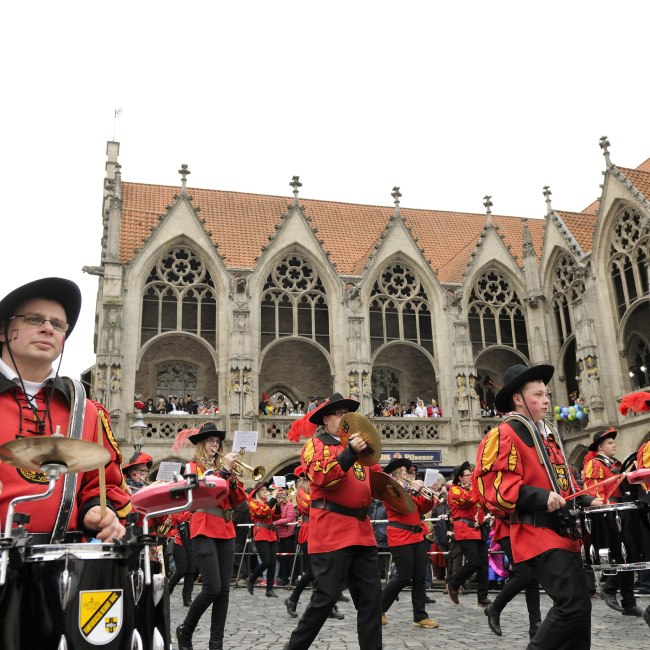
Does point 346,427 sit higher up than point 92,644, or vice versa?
point 346,427

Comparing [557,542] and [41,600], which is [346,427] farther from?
[41,600]

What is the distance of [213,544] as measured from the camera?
274 inches

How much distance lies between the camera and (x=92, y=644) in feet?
8.70

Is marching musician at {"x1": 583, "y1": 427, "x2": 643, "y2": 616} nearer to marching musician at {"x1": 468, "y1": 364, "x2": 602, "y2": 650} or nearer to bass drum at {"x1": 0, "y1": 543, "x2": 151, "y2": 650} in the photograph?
marching musician at {"x1": 468, "y1": 364, "x2": 602, "y2": 650}

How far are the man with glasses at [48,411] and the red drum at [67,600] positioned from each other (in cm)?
35

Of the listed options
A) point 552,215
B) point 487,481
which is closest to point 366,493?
point 487,481

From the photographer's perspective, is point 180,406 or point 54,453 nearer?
point 54,453

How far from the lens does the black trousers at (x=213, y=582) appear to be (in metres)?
6.45

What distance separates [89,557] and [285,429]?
77.4ft

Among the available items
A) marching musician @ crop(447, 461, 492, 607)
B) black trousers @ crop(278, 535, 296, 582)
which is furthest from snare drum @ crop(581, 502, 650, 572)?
black trousers @ crop(278, 535, 296, 582)

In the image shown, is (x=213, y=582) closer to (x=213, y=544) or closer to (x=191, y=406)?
(x=213, y=544)

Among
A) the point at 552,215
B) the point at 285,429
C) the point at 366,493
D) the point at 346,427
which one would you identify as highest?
the point at 552,215

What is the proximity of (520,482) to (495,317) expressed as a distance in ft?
84.4

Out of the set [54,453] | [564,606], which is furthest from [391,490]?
[54,453]
